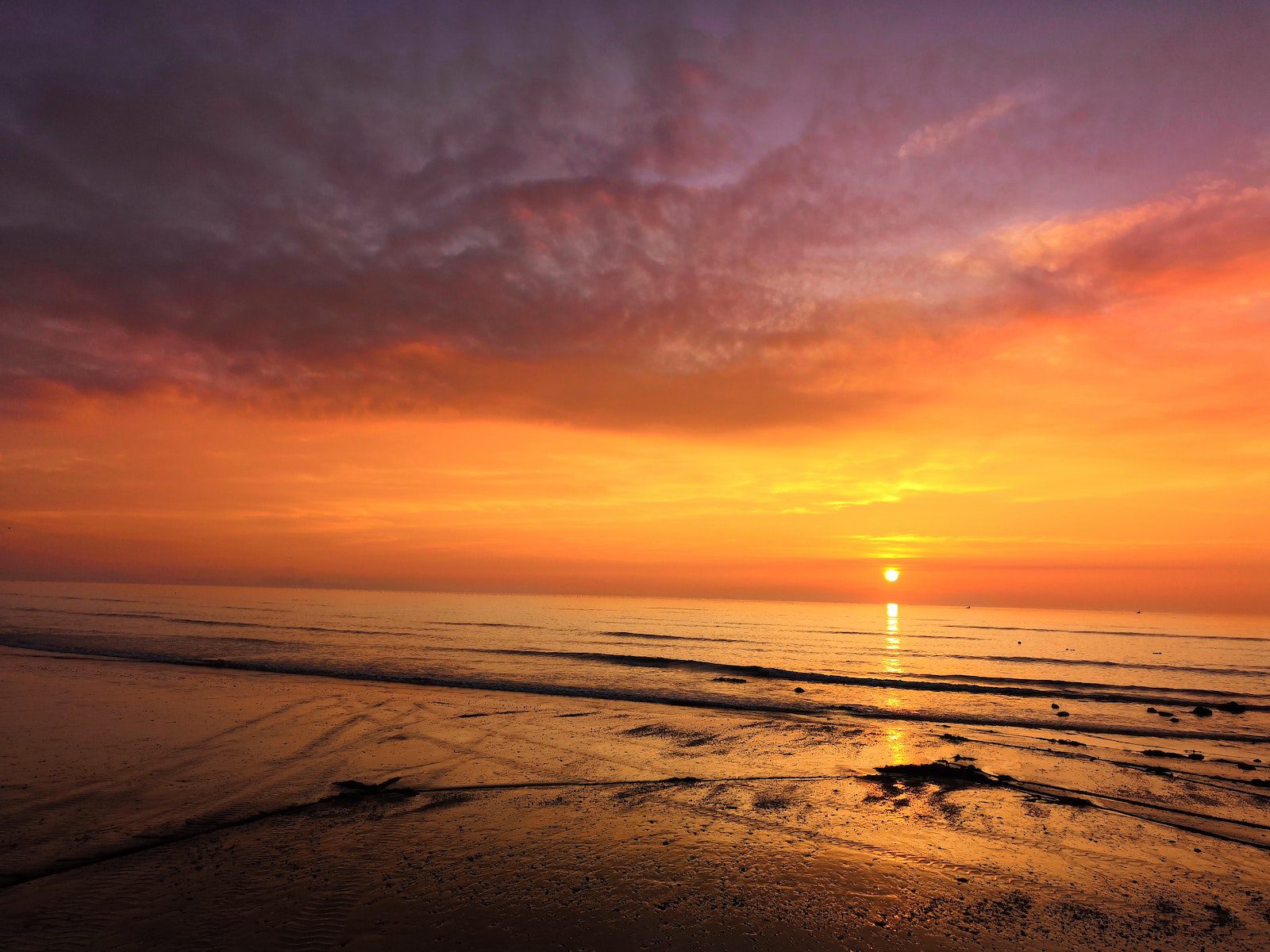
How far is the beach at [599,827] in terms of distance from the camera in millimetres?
8289

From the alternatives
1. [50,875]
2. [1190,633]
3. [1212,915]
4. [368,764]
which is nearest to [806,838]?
[1212,915]

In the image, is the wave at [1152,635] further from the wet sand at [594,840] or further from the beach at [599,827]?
the wet sand at [594,840]

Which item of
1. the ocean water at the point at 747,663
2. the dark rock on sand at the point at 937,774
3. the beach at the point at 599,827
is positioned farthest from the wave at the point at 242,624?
the dark rock on sand at the point at 937,774

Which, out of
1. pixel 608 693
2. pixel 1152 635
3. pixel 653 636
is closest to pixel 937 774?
pixel 608 693

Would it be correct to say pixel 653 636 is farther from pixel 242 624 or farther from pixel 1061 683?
pixel 242 624

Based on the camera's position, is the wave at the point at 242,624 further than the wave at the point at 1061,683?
Yes

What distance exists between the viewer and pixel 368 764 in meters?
15.9

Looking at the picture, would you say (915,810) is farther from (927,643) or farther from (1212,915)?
(927,643)

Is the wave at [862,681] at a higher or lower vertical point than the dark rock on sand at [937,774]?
lower

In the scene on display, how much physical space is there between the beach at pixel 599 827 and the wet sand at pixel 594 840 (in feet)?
0.21

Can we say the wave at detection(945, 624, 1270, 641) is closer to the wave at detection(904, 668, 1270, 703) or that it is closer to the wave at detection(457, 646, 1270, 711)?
the wave at detection(904, 668, 1270, 703)

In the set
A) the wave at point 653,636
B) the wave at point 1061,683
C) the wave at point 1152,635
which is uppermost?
the wave at point 1152,635

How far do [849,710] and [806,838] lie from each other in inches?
754

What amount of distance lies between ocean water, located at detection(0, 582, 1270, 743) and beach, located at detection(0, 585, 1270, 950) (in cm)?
451
